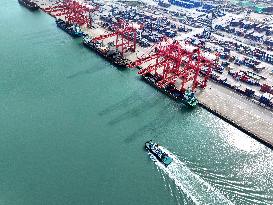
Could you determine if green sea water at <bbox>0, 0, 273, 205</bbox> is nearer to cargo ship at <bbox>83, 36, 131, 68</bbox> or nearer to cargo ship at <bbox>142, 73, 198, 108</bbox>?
cargo ship at <bbox>142, 73, 198, 108</bbox>

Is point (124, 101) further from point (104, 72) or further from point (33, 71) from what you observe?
point (33, 71)

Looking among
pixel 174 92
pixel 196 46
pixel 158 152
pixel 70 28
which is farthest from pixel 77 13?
pixel 158 152

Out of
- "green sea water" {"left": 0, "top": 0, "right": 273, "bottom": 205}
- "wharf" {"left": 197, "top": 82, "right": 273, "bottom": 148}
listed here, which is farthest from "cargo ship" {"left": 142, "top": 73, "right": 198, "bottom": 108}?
"wharf" {"left": 197, "top": 82, "right": 273, "bottom": 148}

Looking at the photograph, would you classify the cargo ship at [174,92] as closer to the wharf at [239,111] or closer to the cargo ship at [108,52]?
the wharf at [239,111]

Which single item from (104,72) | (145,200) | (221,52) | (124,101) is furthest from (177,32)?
(145,200)

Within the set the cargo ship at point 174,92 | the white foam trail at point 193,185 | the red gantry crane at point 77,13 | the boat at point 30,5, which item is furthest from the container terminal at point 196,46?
the white foam trail at point 193,185

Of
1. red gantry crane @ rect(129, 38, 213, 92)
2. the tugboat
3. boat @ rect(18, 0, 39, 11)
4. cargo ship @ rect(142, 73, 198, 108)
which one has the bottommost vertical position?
boat @ rect(18, 0, 39, 11)
